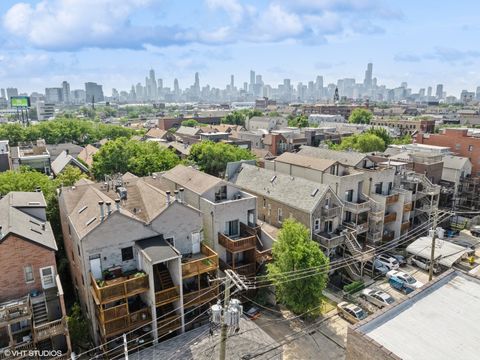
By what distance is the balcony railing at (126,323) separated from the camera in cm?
2362

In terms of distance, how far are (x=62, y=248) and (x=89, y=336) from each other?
11671 millimetres

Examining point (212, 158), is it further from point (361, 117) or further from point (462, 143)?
point (361, 117)

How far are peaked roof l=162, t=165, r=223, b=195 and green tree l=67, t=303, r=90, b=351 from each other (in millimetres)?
14563

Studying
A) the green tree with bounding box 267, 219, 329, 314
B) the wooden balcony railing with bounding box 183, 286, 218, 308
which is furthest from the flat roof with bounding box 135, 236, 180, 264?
the green tree with bounding box 267, 219, 329, 314

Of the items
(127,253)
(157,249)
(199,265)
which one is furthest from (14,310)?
(199,265)

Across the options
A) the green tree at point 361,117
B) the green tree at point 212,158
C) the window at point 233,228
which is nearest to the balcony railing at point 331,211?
the window at point 233,228

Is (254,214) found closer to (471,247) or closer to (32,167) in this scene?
(471,247)

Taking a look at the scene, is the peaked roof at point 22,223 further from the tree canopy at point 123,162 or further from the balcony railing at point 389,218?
the balcony railing at point 389,218

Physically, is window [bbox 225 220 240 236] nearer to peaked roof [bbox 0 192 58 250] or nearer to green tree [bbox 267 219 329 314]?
green tree [bbox 267 219 329 314]

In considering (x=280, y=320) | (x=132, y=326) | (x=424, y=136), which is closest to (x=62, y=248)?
(x=132, y=326)

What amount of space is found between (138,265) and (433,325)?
19748mm

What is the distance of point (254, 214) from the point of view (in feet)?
111

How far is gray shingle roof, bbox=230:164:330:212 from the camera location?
36.3 metres

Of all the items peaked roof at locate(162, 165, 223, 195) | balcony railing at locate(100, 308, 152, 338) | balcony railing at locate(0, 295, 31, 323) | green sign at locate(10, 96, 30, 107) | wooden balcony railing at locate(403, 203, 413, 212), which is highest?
green sign at locate(10, 96, 30, 107)
